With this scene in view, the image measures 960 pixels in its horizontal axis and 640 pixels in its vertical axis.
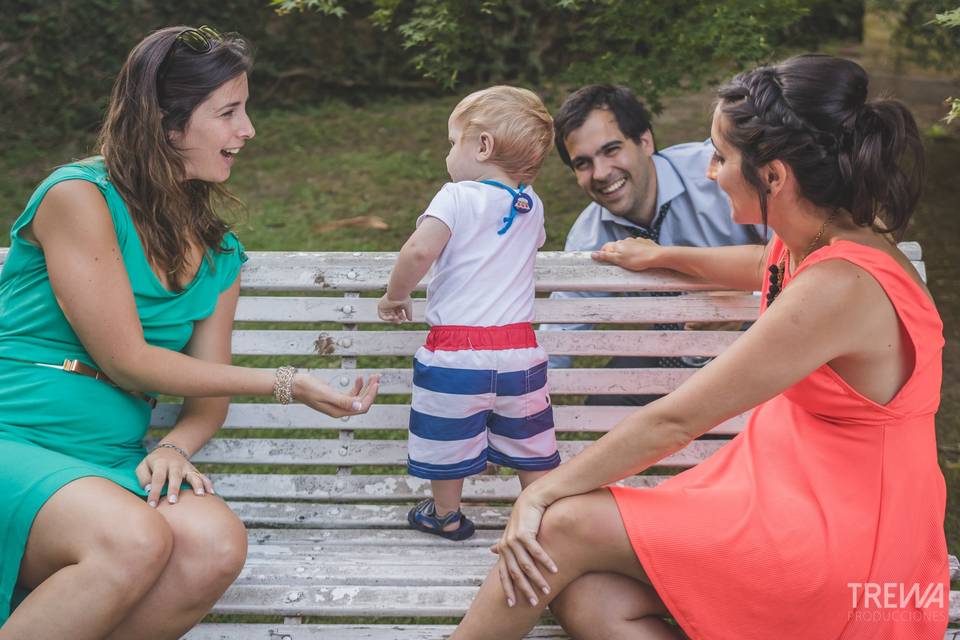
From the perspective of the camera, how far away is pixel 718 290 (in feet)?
10.0

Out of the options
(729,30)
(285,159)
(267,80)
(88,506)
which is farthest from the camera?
(267,80)

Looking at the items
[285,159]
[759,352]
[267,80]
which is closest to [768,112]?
[759,352]

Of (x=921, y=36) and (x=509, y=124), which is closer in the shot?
(x=509, y=124)

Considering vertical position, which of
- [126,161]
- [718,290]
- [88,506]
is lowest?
[88,506]

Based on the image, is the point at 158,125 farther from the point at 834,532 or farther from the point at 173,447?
the point at 834,532

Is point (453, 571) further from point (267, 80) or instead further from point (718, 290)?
point (267, 80)

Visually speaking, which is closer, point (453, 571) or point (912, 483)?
point (912, 483)

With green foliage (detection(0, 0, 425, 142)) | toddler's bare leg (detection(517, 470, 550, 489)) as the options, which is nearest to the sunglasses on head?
toddler's bare leg (detection(517, 470, 550, 489))

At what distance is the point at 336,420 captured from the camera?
123 inches

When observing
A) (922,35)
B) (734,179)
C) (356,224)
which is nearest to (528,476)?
(734,179)

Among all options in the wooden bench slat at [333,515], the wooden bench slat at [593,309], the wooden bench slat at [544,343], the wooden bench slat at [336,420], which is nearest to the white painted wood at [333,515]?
the wooden bench slat at [333,515]

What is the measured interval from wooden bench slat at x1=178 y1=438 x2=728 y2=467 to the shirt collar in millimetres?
1056

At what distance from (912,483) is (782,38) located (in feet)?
23.2

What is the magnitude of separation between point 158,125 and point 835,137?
1.70 m
